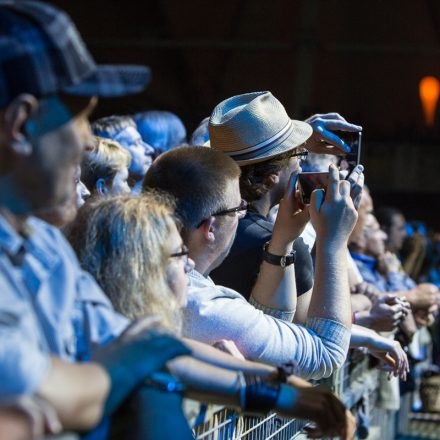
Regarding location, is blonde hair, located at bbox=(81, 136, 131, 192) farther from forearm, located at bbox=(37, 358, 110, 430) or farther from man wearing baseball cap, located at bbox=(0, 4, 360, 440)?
forearm, located at bbox=(37, 358, 110, 430)

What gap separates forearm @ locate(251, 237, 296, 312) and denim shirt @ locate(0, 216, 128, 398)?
1.32 m

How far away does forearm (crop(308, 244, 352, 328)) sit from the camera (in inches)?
108

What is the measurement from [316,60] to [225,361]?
1667 centimetres

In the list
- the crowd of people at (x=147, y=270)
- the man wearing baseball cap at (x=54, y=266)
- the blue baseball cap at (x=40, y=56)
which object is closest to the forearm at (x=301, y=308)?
the crowd of people at (x=147, y=270)

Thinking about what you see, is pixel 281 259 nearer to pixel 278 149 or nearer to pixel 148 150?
pixel 278 149

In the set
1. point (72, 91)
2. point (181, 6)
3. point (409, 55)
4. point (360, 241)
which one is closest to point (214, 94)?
point (181, 6)

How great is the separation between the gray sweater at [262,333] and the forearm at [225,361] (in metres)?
0.53

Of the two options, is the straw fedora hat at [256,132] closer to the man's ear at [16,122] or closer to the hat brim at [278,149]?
the hat brim at [278,149]

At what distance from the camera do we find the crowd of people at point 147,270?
1.59 metres

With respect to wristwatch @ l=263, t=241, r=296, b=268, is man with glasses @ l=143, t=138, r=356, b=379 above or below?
above

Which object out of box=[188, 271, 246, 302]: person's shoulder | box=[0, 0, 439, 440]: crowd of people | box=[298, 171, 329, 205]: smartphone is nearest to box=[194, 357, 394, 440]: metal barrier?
box=[0, 0, 439, 440]: crowd of people

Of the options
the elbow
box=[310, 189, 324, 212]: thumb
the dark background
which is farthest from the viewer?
the dark background

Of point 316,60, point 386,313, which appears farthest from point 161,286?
point 316,60

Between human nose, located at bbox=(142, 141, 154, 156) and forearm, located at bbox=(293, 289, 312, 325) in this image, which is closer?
forearm, located at bbox=(293, 289, 312, 325)
